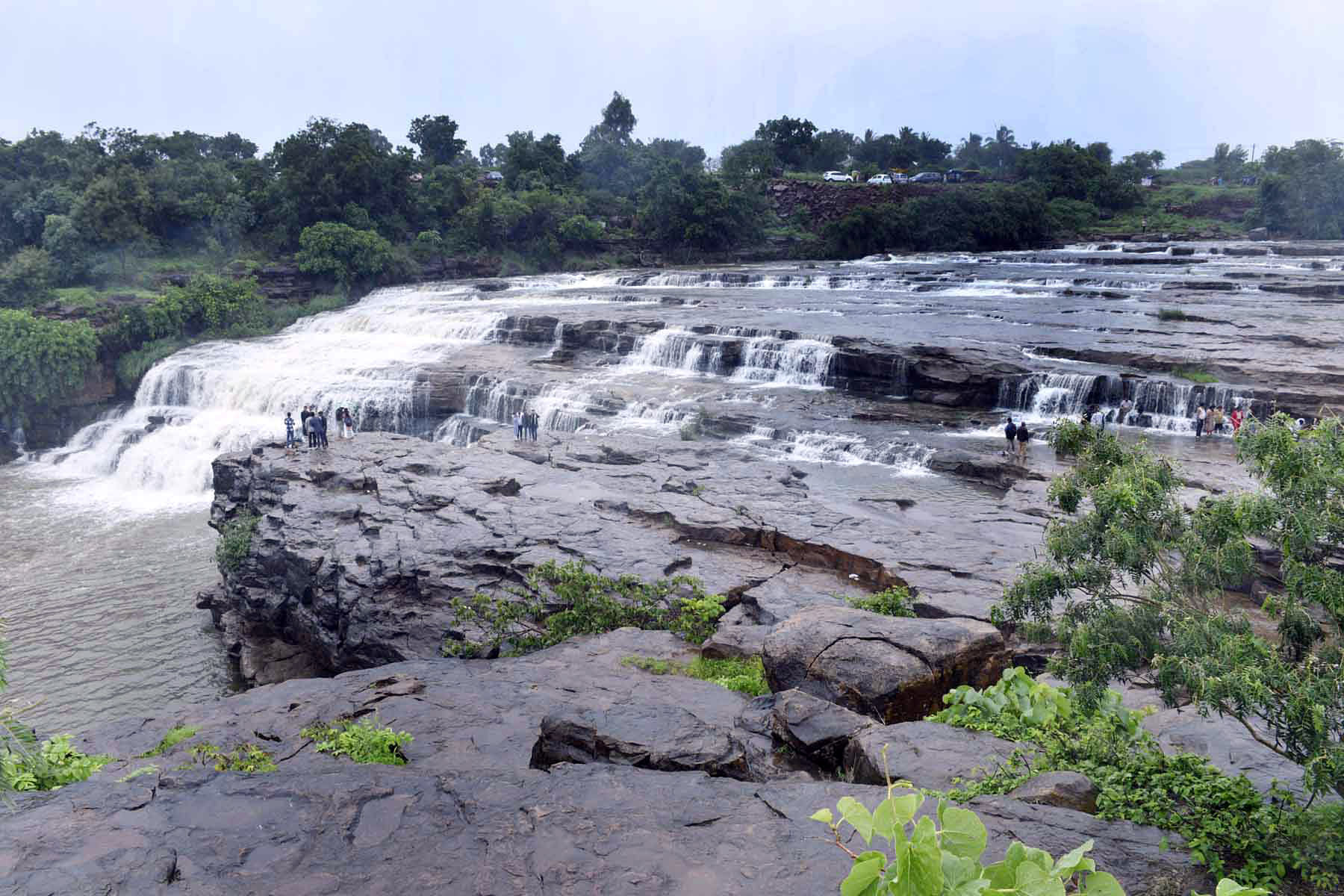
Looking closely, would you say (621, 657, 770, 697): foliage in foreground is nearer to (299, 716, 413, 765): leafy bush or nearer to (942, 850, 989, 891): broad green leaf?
(299, 716, 413, 765): leafy bush

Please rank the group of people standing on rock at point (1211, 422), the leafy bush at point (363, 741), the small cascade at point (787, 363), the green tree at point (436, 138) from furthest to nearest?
1. the green tree at point (436, 138)
2. the small cascade at point (787, 363)
3. the group of people standing on rock at point (1211, 422)
4. the leafy bush at point (363, 741)

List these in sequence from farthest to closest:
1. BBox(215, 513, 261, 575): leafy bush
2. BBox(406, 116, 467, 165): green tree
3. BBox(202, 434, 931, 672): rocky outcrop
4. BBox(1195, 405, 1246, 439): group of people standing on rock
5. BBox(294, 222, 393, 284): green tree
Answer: BBox(406, 116, 467, 165): green tree → BBox(294, 222, 393, 284): green tree → BBox(1195, 405, 1246, 439): group of people standing on rock → BBox(215, 513, 261, 575): leafy bush → BBox(202, 434, 931, 672): rocky outcrop

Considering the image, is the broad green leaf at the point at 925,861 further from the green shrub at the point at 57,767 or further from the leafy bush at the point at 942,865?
the green shrub at the point at 57,767

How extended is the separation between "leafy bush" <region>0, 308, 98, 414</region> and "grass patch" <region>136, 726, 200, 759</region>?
965 inches

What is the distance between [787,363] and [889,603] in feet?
47.5

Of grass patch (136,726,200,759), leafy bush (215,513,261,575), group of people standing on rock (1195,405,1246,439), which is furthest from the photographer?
group of people standing on rock (1195,405,1246,439)

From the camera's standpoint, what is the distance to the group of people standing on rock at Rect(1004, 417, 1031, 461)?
16953 mm

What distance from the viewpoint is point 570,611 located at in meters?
10.4

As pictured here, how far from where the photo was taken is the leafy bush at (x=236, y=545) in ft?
44.6

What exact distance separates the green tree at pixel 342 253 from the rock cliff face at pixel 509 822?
3619 cm

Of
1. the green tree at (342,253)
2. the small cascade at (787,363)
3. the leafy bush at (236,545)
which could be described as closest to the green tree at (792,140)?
the green tree at (342,253)

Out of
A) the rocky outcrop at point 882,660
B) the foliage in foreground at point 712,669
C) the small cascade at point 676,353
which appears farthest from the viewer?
the small cascade at point 676,353

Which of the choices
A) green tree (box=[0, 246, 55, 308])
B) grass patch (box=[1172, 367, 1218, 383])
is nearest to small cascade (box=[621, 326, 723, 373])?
grass patch (box=[1172, 367, 1218, 383])

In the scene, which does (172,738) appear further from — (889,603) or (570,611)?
(889,603)
